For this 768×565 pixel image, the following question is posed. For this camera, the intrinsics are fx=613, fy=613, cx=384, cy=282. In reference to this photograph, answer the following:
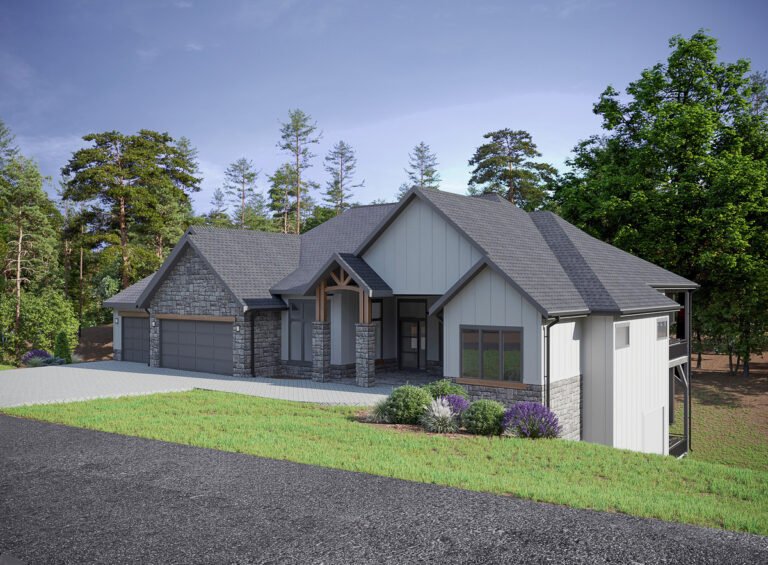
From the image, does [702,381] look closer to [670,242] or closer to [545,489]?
[670,242]

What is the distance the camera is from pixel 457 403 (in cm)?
1470

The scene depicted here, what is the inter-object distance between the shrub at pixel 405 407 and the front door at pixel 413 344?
8775 mm

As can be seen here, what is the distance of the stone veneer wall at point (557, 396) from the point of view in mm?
15969

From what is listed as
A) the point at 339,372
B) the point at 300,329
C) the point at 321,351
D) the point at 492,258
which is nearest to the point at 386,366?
the point at 339,372

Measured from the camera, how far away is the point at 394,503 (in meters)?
8.28

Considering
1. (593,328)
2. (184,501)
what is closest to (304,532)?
(184,501)

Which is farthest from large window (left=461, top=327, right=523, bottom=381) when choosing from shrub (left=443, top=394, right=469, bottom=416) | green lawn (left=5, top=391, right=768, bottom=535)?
green lawn (left=5, top=391, right=768, bottom=535)

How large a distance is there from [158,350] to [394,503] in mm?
20400

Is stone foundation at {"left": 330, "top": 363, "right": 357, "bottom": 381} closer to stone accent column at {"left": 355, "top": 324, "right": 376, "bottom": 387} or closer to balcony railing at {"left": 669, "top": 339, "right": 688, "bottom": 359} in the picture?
stone accent column at {"left": 355, "top": 324, "right": 376, "bottom": 387}

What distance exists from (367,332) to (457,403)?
6305 millimetres

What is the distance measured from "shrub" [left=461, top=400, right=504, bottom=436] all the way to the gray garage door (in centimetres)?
1265

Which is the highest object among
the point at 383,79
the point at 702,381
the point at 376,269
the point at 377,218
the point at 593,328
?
the point at 383,79

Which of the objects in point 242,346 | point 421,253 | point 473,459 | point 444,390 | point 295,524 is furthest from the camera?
point 242,346

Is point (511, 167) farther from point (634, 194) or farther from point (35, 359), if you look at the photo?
point (35, 359)
